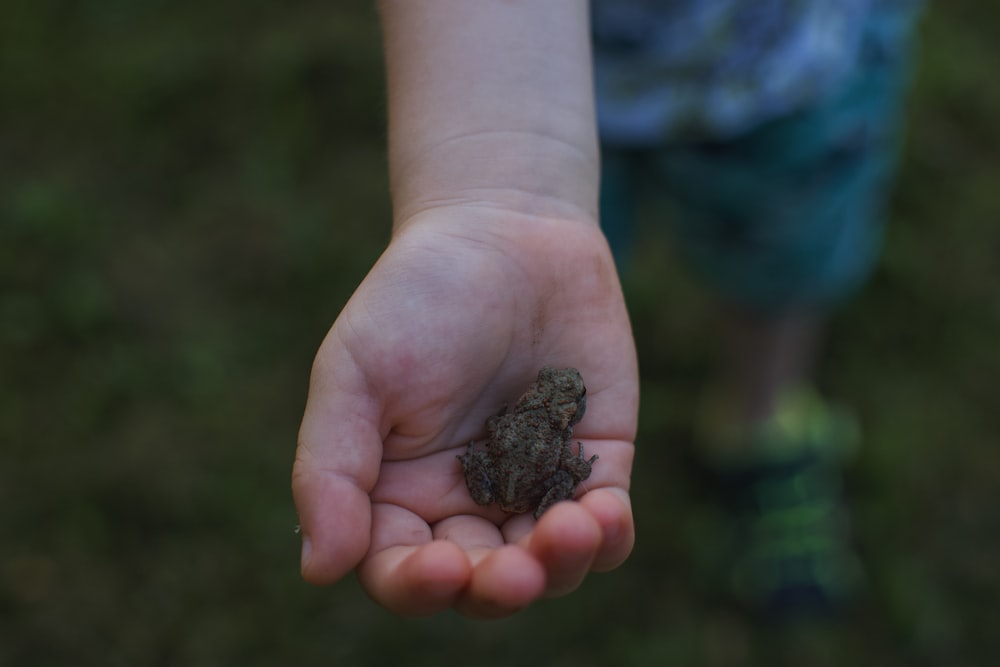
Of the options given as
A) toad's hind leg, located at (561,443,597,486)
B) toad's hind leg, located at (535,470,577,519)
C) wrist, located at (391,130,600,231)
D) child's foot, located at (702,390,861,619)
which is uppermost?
wrist, located at (391,130,600,231)

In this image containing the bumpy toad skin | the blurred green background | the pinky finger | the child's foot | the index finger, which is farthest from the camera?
the child's foot

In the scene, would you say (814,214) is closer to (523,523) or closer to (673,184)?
(673,184)

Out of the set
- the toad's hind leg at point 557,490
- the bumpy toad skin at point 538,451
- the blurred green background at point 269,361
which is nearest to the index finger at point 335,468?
the bumpy toad skin at point 538,451

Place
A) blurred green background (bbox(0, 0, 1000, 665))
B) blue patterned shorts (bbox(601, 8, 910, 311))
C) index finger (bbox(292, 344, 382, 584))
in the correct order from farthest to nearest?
blurred green background (bbox(0, 0, 1000, 665)) < blue patterned shorts (bbox(601, 8, 910, 311)) < index finger (bbox(292, 344, 382, 584))

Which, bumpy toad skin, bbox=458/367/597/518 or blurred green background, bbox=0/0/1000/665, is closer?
bumpy toad skin, bbox=458/367/597/518

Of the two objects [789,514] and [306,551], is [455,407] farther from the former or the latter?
[789,514]

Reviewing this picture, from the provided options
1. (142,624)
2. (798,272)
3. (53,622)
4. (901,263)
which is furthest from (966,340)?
(53,622)

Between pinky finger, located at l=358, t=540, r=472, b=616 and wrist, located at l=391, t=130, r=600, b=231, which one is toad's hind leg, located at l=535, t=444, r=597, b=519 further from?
wrist, located at l=391, t=130, r=600, b=231

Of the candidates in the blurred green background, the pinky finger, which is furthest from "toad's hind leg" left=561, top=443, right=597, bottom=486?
the blurred green background

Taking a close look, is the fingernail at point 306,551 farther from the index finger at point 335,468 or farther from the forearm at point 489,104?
the forearm at point 489,104
